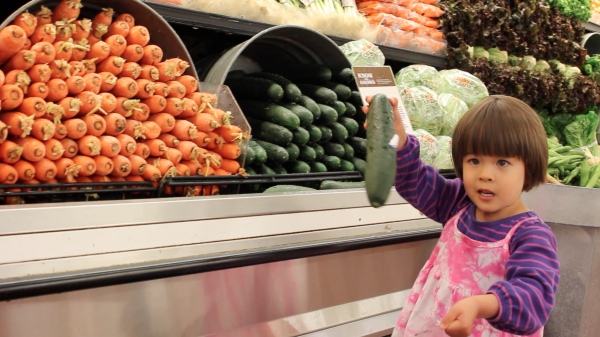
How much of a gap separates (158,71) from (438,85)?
2.03m

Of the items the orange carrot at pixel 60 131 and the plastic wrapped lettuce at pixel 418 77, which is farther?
the plastic wrapped lettuce at pixel 418 77

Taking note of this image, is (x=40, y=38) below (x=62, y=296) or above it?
above

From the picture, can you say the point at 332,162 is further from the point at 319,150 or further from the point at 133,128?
the point at 133,128

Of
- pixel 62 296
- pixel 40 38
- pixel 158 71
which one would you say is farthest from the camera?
pixel 158 71

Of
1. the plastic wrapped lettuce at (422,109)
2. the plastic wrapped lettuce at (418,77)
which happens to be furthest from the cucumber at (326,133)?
the plastic wrapped lettuce at (418,77)

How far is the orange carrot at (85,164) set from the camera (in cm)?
181

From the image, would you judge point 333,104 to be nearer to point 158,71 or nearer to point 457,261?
point 158,71

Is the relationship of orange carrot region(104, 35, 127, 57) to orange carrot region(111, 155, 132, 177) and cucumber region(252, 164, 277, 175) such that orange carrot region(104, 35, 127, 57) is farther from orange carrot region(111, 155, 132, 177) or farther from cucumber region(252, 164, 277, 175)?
cucumber region(252, 164, 277, 175)

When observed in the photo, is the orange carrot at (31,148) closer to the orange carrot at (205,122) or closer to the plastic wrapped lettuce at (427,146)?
the orange carrot at (205,122)

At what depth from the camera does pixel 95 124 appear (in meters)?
1.86

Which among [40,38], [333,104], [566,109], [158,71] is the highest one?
[40,38]

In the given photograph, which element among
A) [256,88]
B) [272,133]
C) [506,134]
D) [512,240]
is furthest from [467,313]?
[256,88]

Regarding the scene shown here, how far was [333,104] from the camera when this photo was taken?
2.75 meters

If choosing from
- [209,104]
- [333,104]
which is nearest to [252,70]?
[333,104]
